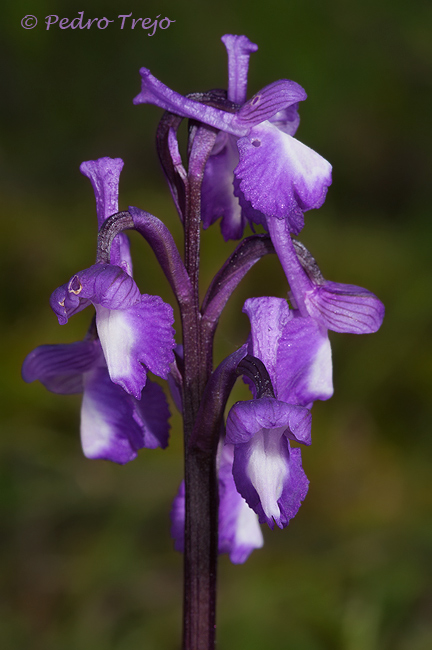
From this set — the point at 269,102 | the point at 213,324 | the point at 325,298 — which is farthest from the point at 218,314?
the point at 269,102

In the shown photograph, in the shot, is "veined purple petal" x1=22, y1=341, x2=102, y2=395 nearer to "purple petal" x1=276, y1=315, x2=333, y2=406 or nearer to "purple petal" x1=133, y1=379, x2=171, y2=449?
"purple petal" x1=133, y1=379, x2=171, y2=449

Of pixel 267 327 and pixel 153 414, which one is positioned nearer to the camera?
pixel 267 327

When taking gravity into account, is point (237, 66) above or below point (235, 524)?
above

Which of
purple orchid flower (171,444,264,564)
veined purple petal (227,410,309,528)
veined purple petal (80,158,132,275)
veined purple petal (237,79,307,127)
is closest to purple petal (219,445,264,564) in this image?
purple orchid flower (171,444,264,564)

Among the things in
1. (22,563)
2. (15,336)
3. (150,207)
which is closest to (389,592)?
(22,563)

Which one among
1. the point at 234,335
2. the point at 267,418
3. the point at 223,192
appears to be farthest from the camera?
the point at 234,335

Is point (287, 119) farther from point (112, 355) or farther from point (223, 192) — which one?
point (112, 355)

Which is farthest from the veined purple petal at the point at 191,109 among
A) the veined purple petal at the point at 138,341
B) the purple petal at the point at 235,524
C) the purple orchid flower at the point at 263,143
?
the purple petal at the point at 235,524
